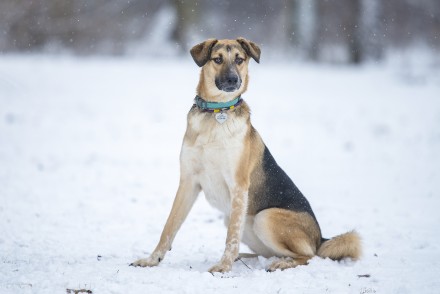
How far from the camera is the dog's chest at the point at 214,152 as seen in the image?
4.68m

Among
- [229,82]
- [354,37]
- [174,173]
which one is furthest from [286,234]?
[354,37]

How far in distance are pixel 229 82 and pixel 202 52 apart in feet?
1.51

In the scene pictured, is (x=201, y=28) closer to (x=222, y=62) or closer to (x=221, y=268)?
(x=222, y=62)

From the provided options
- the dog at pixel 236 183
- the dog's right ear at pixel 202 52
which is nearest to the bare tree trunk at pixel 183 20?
the dog's right ear at pixel 202 52

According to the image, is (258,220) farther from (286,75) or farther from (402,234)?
(286,75)

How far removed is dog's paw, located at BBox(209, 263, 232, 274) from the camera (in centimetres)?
456

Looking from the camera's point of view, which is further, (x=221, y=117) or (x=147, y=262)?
(x=221, y=117)

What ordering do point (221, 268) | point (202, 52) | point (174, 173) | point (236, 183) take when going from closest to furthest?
point (221, 268) → point (236, 183) → point (202, 52) → point (174, 173)

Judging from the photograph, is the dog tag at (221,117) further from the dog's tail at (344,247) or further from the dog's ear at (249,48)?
the dog's tail at (344,247)

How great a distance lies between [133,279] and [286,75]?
54.2 ft

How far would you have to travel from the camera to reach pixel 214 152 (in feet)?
15.3

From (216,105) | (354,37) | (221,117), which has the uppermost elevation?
(354,37)

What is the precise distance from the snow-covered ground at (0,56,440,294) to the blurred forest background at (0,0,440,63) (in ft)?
10.4

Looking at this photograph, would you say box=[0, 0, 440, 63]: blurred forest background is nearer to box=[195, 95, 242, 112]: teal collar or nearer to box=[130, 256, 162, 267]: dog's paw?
box=[195, 95, 242, 112]: teal collar
